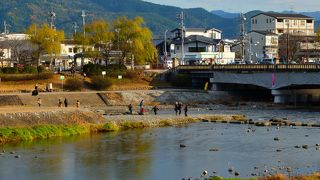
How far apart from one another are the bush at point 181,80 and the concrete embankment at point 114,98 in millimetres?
6178

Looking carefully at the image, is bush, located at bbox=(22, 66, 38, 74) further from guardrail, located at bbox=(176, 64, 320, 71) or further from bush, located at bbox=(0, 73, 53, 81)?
guardrail, located at bbox=(176, 64, 320, 71)

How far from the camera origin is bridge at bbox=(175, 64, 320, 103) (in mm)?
69062

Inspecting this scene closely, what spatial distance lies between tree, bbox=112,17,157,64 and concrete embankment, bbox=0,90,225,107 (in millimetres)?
16563

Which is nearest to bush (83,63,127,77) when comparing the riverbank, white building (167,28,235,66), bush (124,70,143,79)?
bush (124,70,143,79)

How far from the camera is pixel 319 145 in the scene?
39250mm

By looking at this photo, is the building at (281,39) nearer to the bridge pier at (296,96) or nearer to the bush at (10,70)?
the bridge pier at (296,96)

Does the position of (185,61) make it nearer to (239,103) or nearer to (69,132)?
(239,103)

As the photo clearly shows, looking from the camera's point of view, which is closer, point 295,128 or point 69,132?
point 69,132

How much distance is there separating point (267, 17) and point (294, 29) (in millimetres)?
5841

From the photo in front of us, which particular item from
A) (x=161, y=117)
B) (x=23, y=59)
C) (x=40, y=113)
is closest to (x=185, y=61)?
(x=23, y=59)

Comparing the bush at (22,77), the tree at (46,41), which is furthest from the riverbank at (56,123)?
the tree at (46,41)

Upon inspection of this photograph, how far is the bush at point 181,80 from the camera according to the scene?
82.1 m

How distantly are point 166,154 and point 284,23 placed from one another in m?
101

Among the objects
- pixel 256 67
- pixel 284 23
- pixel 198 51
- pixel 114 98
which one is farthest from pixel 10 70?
pixel 284 23
